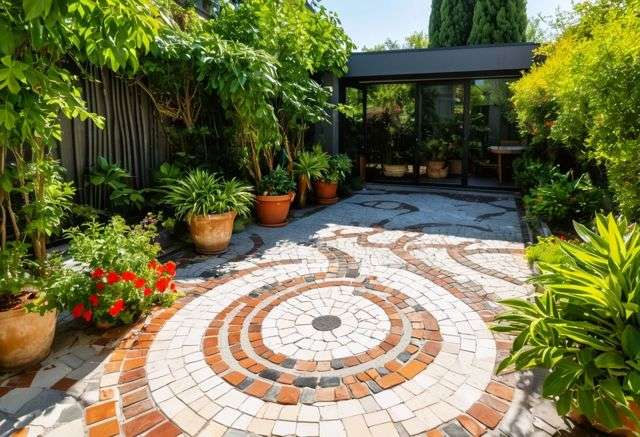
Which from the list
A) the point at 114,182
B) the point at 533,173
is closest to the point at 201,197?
the point at 114,182

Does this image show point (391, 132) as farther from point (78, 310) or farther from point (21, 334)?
point (21, 334)

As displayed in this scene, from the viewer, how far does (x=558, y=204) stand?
16.6 feet

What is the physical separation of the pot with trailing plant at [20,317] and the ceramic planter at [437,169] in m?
8.35

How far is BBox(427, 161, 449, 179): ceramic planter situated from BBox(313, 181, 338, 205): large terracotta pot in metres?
3.08

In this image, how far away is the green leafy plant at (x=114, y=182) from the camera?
14.5 feet

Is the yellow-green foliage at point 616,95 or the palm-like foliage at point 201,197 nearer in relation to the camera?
the yellow-green foliage at point 616,95

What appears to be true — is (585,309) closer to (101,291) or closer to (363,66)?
(101,291)

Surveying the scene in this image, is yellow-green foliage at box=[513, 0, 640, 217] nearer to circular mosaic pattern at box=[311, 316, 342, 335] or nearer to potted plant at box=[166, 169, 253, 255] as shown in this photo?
circular mosaic pattern at box=[311, 316, 342, 335]

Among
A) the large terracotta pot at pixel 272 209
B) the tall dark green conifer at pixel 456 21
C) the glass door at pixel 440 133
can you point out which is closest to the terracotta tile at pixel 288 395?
the large terracotta pot at pixel 272 209

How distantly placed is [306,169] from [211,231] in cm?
276

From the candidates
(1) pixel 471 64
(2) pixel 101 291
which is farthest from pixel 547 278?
(1) pixel 471 64

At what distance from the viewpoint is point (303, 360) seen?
249cm

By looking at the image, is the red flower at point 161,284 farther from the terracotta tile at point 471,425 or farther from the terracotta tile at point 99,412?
the terracotta tile at point 471,425

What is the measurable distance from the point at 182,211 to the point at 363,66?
19.2 ft
